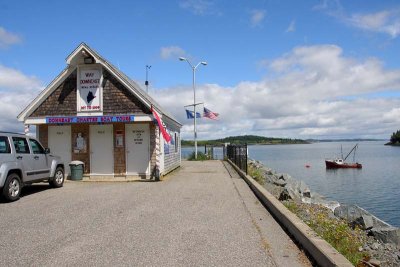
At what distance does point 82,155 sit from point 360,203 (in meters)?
16.7

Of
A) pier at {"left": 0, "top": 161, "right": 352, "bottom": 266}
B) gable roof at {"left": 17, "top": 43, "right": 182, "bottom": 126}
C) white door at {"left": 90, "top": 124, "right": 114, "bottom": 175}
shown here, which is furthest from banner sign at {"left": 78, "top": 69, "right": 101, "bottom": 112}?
pier at {"left": 0, "top": 161, "right": 352, "bottom": 266}

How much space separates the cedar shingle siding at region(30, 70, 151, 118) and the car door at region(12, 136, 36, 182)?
19.1ft

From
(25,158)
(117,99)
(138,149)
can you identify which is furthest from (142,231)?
(117,99)

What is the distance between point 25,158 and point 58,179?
2.93 m

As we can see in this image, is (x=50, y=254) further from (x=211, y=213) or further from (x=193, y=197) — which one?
(x=193, y=197)

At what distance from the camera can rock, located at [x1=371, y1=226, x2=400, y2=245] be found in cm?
1252

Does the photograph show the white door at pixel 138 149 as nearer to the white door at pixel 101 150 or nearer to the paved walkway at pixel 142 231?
the white door at pixel 101 150

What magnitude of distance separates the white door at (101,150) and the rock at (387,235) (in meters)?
11.3

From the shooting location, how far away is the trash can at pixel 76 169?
19047mm

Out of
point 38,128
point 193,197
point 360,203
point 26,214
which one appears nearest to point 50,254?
point 26,214

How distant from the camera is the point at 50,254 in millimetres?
6754

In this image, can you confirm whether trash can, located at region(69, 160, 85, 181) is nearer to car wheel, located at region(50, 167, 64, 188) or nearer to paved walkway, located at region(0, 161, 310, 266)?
car wheel, located at region(50, 167, 64, 188)

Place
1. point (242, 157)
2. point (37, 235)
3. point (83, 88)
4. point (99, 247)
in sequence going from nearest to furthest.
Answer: point (99, 247)
point (37, 235)
point (83, 88)
point (242, 157)

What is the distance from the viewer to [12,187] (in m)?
12.7
